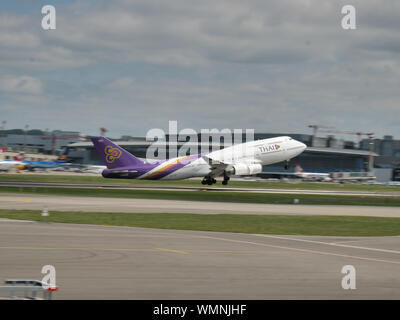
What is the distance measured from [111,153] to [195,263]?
5198cm

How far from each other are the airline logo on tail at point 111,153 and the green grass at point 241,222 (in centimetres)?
3193

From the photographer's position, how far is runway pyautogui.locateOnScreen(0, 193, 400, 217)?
140 ft

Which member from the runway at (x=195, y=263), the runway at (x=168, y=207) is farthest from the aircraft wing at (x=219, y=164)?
the runway at (x=195, y=263)

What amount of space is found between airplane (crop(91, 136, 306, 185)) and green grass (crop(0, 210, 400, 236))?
3191 cm

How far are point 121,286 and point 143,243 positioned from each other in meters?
8.65

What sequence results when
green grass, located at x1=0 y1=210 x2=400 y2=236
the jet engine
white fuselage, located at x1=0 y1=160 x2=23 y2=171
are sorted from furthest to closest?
white fuselage, located at x1=0 y1=160 x2=23 y2=171 → the jet engine → green grass, located at x1=0 y1=210 x2=400 y2=236

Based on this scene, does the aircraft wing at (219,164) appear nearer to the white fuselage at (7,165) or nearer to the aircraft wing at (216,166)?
the aircraft wing at (216,166)

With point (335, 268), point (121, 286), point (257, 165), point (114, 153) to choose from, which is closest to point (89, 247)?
point (121, 286)

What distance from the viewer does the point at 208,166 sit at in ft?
246

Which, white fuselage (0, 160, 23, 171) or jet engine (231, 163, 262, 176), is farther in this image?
white fuselage (0, 160, 23, 171)

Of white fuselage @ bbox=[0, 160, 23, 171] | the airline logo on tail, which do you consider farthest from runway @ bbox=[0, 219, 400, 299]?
white fuselage @ bbox=[0, 160, 23, 171]

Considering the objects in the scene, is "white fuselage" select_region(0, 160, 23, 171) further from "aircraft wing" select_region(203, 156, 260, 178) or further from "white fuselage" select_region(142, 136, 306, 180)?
"aircraft wing" select_region(203, 156, 260, 178)

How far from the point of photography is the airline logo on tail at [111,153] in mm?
70125

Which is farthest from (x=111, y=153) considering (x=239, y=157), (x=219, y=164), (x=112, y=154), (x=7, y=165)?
(x=7, y=165)
